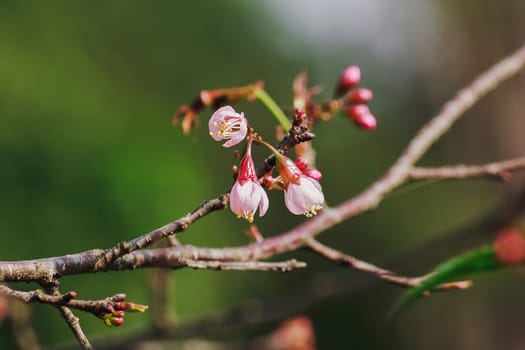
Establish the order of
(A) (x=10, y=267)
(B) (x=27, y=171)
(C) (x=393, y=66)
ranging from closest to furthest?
1. (A) (x=10, y=267)
2. (B) (x=27, y=171)
3. (C) (x=393, y=66)

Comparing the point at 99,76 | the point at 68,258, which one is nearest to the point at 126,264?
the point at 68,258

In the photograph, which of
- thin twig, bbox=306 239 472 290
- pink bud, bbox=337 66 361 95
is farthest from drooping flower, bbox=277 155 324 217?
pink bud, bbox=337 66 361 95

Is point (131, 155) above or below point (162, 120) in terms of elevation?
below

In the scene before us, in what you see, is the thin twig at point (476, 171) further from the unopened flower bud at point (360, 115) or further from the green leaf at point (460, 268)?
the green leaf at point (460, 268)

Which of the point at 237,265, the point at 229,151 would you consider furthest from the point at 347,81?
the point at 229,151

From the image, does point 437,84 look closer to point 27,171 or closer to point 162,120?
point 162,120

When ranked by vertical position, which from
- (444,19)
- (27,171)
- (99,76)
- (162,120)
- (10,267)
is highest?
(444,19)
